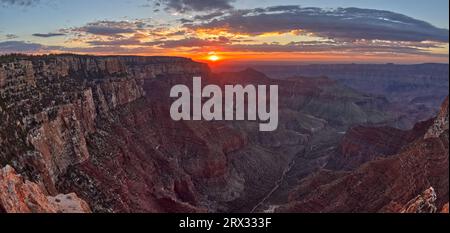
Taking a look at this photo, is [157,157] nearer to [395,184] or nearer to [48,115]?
[48,115]

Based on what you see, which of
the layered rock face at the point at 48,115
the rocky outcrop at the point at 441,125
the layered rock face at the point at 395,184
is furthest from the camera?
the rocky outcrop at the point at 441,125

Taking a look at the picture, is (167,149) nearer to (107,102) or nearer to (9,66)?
(107,102)

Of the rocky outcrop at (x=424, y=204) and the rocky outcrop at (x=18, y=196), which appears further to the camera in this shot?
the rocky outcrop at (x=424, y=204)

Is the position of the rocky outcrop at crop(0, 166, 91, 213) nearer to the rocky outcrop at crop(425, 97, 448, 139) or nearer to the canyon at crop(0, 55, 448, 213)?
the canyon at crop(0, 55, 448, 213)

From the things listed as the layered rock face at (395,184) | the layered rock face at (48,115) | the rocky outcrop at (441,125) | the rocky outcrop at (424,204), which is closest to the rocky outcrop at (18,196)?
the layered rock face at (48,115)

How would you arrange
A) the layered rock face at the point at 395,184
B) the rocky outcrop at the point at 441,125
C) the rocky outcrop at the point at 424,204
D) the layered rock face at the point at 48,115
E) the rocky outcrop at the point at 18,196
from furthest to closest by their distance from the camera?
the rocky outcrop at the point at 441,125
the layered rock face at the point at 395,184
the layered rock face at the point at 48,115
the rocky outcrop at the point at 424,204
the rocky outcrop at the point at 18,196

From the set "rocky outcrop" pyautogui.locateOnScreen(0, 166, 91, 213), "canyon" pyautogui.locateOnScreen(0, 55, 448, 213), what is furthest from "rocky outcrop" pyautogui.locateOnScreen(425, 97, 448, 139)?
"rocky outcrop" pyautogui.locateOnScreen(0, 166, 91, 213)

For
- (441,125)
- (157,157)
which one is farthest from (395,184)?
(157,157)

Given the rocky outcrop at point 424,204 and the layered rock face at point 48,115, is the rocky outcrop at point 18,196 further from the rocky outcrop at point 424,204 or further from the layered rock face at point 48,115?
the rocky outcrop at point 424,204
